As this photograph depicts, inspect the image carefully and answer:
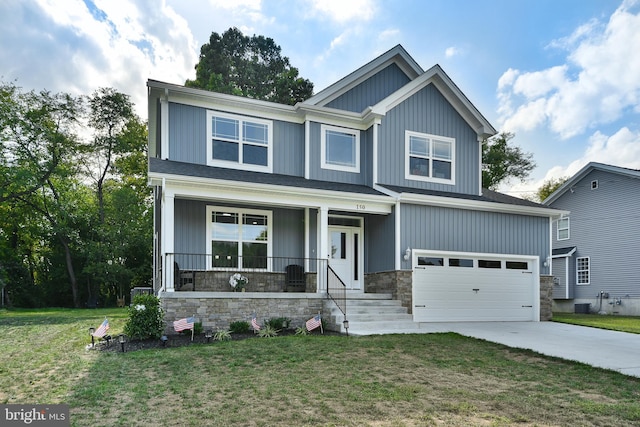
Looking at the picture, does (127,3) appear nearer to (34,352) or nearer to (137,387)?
(34,352)

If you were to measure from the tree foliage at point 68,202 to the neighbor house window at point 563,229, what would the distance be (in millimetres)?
22678

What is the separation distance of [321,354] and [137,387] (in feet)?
10.4

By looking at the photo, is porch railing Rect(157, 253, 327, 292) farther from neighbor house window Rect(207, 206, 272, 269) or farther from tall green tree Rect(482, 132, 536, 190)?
tall green tree Rect(482, 132, 536, 190)

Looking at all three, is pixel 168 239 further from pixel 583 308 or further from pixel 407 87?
pixel 583 308

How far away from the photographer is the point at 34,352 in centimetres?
823

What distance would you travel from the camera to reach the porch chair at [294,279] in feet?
41.6

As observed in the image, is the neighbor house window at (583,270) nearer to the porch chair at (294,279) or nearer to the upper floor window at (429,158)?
the upper floor window at (429,158)

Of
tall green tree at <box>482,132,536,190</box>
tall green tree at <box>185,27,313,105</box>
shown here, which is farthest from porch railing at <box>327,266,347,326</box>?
tall green tree at <box>482,132,536,190</box>

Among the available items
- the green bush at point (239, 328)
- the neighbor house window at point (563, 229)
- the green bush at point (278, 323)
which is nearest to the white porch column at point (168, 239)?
the green bush at point (239, 328)

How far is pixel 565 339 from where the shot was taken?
10125mm

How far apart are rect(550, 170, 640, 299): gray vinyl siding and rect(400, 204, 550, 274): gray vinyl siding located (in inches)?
321

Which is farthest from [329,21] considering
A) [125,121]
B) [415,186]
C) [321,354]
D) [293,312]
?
[125,121]

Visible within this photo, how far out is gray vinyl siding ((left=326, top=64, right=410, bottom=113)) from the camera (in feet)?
48.2

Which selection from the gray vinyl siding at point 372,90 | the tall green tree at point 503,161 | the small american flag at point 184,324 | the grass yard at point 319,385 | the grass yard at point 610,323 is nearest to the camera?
the grass yard at point 319,385
